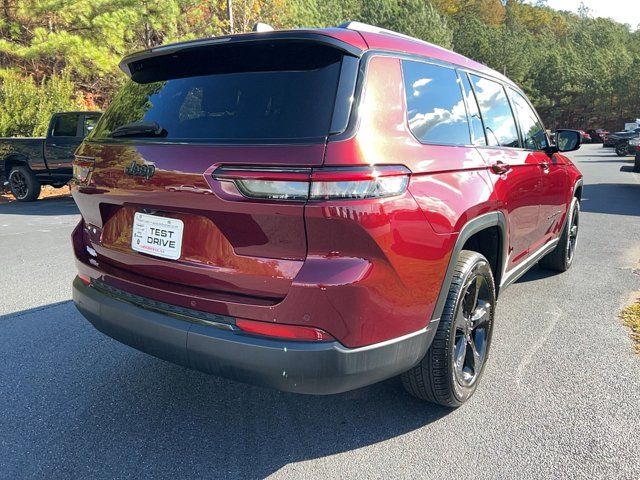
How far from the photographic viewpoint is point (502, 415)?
8.88ft

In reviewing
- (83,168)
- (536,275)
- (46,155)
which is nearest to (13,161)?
(46,155)

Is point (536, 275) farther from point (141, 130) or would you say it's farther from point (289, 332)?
point (141, 130)

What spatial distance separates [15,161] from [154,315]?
1090 centimetres

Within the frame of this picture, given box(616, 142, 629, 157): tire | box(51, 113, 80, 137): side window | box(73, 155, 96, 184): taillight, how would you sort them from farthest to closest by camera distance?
1. box(616, 142, 629, 157): tire
2. box(51, 113, 80, 137): side window
3. box(73, 155, 96, 184): taillight

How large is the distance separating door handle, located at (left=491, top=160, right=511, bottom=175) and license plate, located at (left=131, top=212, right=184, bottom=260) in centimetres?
181

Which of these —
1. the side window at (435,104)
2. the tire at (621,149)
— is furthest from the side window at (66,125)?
the tire at (621,149)

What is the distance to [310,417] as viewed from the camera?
2.71m

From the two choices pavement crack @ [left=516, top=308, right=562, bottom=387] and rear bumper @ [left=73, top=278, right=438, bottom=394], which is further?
pavement crack @ [left=516, top=308, right=562, bottom=387]

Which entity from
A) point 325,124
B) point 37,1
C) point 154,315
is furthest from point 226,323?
point 37,1

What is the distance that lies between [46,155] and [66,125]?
2.49 ft

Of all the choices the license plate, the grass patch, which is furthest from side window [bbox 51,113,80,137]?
the grass patch

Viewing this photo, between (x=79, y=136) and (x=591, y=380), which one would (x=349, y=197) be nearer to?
(x=591, y=380)

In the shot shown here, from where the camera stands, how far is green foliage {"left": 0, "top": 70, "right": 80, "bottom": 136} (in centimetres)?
1305

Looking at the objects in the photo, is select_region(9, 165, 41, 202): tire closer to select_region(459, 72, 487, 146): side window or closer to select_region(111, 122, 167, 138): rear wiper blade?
select_region(111, 122, 167, 138): rear wiper blade
